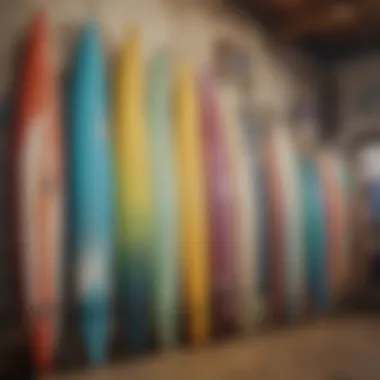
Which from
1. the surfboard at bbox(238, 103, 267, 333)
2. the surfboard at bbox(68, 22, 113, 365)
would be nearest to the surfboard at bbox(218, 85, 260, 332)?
the surfboard at bbox(238, 103, 267, 333)

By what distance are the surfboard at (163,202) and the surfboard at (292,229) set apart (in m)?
0.23

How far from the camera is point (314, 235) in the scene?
1190 millimetres

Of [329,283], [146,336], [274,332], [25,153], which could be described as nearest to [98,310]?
[146,336]

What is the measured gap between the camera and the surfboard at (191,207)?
1024 mm

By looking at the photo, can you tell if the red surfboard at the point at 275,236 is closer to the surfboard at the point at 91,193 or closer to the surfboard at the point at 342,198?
the surfboard at the point at 342,198

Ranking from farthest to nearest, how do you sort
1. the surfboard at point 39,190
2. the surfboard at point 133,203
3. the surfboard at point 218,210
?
the surfboard at point 218,210, the surfboard at point 133,203, the surfboard at point 39,190

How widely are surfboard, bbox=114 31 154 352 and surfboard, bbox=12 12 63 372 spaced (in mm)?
95

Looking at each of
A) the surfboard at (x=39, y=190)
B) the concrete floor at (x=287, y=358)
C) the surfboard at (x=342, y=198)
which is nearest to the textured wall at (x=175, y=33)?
the surfboard at (x=39, y=190)

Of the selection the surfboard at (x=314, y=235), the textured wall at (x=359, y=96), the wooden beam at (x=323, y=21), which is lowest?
the surfboard at (x=314, y=235)

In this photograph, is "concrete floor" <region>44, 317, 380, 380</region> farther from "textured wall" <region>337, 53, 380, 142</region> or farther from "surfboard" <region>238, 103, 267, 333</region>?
"textured wall" <region>337, 53, 380, 142</region>

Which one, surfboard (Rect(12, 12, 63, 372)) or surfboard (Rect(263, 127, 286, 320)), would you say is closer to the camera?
surfboard (Rect(12, 12, 63, 372))

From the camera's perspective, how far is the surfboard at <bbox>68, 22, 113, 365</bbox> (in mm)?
902

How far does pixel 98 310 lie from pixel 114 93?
290mm

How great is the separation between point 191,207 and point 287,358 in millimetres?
290
